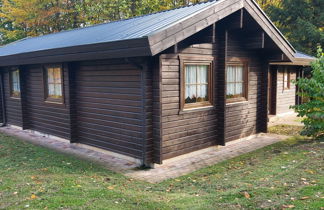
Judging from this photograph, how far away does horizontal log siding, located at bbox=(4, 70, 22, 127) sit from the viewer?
10633 millimetres

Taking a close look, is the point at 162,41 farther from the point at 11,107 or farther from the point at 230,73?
the point at 11,107

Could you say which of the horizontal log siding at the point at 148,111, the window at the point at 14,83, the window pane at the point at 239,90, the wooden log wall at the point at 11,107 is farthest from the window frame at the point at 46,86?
the window pane at the point at 239,90

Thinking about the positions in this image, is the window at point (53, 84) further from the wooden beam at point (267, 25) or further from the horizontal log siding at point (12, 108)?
the wooden beam at point (267, 25)

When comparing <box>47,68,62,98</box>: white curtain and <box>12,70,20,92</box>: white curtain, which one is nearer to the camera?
<box>47,68,62,98</box>: white curtain

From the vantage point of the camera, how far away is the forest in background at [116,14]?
1927cm

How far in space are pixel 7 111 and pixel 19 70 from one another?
229cm

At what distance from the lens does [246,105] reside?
8.71 m

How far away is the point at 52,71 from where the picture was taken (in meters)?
8.80

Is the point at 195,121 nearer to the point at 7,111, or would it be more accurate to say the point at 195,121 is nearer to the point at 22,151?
the point at 22,151

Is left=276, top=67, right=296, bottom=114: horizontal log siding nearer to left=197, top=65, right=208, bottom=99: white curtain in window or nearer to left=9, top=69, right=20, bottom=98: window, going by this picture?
left=197, top=65, right=208, bottom=99: white curtain in window

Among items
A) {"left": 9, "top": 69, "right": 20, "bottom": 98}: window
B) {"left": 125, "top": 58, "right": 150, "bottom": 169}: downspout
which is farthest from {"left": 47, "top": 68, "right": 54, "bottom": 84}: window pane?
{"left": 125, "top": 58, "right": 150, "bottom": 169}: downspout

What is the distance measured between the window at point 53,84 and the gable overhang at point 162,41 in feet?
1.95

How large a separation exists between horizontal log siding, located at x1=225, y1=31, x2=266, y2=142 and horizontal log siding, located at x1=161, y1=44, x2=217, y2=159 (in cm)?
85

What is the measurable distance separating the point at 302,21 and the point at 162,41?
16297 mm
